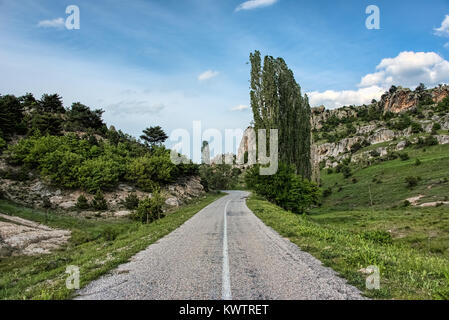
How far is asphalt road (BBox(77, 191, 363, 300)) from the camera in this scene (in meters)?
5.08

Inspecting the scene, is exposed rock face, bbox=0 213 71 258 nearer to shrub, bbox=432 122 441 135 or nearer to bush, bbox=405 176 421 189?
bush, bbox=405 176 421 189

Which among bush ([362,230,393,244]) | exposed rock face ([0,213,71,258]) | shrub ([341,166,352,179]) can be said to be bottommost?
exposed rock face ([0,213,71,258])

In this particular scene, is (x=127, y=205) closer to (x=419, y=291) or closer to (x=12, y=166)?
(x=12, y=166)

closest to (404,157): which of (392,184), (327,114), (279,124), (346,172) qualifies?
(346,172)

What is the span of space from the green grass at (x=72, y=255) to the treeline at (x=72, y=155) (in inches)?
322

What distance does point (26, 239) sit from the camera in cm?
A: 1820

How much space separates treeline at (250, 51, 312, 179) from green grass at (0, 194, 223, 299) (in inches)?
670

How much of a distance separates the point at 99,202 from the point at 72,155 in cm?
870

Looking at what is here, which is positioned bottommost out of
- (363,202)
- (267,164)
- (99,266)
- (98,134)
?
(363,202)

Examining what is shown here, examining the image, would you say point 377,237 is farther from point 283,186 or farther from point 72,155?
point 72,155

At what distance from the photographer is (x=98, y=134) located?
60.3 meters

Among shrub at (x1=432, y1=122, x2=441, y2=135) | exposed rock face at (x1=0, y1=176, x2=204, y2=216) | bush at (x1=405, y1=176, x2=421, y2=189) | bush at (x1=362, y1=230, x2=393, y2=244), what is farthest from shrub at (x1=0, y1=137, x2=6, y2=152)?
shrub at (x1=432, y1=122, x2=441, y2=135)
